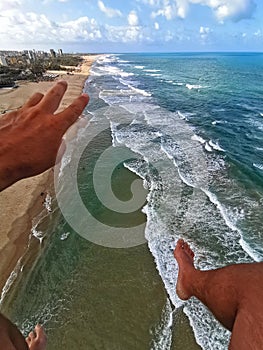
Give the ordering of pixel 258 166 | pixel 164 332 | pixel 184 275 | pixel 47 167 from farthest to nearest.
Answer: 1. pixel 258 166
2. pixel 164 332
3. pixel 184 275
4. pixel 47 167

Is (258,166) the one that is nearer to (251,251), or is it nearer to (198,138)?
(198,138)

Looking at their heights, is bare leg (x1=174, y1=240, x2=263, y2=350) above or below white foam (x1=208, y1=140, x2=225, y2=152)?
above

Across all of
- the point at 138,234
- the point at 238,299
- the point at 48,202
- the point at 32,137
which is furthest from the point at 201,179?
the point at 32,137

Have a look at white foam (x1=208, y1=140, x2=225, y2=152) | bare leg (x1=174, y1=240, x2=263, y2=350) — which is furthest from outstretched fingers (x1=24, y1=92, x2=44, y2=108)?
white foam (x1=208, y1=140, x2=225, y2=152)

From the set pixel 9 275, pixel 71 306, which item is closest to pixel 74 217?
pixel 9 275

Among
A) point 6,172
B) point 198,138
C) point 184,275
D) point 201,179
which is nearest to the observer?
point 6,172

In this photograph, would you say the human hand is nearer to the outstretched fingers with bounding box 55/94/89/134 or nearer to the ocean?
the outstretched fingers with bounding box 55/94/89/134

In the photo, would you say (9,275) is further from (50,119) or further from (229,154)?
(229,154)
